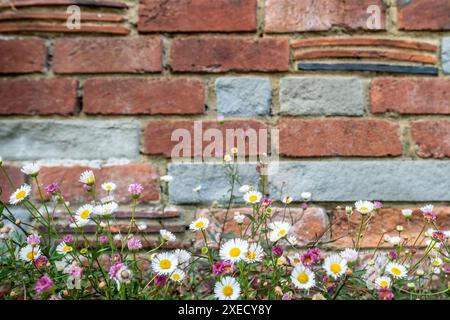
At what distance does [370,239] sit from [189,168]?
487mm

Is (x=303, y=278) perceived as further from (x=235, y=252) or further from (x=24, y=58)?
(x=24, y=58)

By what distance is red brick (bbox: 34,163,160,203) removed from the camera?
1.11m

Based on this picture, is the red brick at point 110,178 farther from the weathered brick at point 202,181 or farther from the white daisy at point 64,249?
the white daisy at point 64,249

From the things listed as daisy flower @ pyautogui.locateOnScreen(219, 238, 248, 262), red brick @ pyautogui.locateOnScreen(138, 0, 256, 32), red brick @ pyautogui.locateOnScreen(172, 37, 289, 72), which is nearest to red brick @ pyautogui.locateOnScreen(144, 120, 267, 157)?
red brick @ pyautogui.locateOnScreen(172, 37, 289, 72)

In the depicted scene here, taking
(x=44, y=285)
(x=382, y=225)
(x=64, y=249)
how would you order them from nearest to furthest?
(x=44, y=285) → (x=64, y=249) → (x=382, y=225)

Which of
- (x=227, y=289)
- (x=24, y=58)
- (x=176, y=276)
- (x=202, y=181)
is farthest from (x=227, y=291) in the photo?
(x=24, y=58)

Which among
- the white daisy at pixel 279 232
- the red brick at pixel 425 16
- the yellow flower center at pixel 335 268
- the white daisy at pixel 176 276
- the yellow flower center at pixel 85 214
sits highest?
the red brick at pixel 425 16

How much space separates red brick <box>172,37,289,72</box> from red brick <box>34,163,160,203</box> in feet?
0.92

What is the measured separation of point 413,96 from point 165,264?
29.3 inches

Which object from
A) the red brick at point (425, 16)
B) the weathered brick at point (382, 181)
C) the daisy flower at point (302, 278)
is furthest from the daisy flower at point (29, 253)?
the red brick at point (425, 16)

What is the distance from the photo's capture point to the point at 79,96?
112 cm

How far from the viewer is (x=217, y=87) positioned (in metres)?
1.12

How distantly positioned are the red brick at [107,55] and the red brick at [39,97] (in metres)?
0.04

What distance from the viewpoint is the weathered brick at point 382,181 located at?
1.09 m
